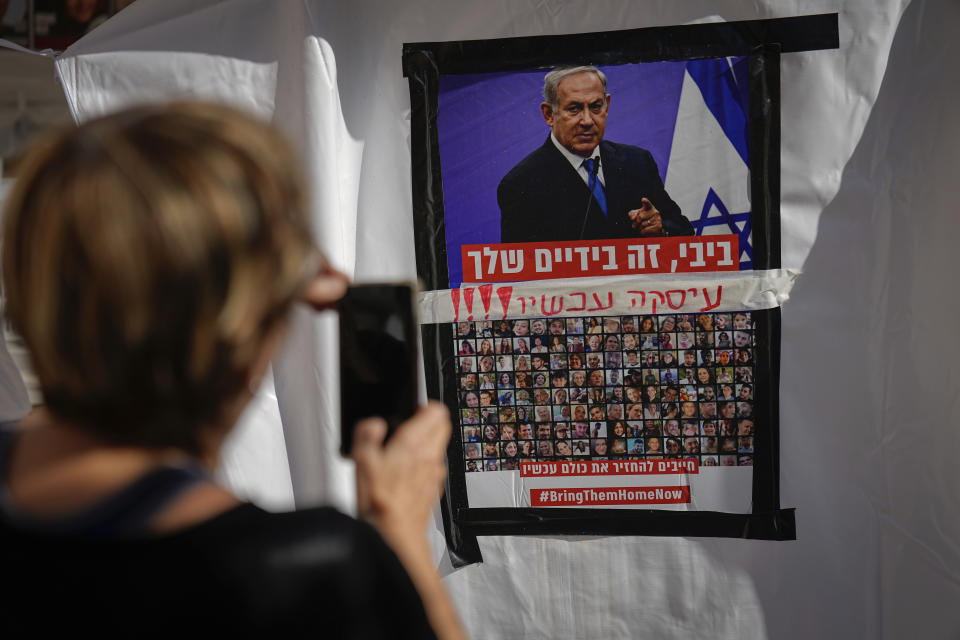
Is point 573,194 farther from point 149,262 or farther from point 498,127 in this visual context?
point 149,262

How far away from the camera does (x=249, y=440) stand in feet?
4.11

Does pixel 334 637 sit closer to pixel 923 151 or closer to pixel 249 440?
pixel 249 440

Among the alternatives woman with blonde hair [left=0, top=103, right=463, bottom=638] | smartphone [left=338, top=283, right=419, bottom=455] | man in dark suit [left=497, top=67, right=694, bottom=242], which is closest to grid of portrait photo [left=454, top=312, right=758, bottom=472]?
man in dark suit [left=497, top=67, right=694, bottom=242]

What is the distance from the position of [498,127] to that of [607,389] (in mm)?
489

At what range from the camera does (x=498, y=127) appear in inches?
48.4

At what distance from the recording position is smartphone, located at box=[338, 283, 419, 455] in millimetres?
599

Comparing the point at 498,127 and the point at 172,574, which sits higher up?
the point at 498,127

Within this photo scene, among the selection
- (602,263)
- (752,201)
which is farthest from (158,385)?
(752,201)

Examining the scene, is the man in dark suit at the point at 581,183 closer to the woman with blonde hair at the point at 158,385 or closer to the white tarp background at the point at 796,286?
the white tarp background at the point at 796,286

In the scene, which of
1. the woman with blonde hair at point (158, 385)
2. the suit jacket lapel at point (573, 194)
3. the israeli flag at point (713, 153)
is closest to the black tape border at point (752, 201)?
the israeli flag at point (713, 153)

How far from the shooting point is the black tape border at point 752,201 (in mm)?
1155

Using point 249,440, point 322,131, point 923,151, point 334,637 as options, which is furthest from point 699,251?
point 334,637

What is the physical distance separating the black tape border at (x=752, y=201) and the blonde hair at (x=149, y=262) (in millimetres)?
853

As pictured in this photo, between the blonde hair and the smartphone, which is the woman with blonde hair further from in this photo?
the smartphone
